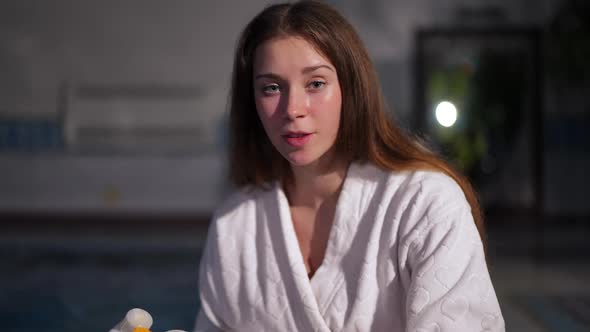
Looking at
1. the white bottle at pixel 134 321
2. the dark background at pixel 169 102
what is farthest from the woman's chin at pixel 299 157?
the dark background at pixel 169 102

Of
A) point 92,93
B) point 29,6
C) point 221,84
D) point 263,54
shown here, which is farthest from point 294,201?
point 29,6

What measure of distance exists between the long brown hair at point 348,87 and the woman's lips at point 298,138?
84 millimetres

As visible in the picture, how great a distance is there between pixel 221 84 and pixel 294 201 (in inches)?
170

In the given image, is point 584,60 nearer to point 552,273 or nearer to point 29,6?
point 552,273

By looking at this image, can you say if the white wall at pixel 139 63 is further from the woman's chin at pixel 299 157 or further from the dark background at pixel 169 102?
the woman's chin at pixel 299 157

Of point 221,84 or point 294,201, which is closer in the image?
point 294,201

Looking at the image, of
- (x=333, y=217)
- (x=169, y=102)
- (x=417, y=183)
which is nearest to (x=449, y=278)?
(x=417, y=183)

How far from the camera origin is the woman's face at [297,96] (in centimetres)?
95

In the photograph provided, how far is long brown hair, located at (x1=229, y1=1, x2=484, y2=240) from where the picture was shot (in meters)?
0.96

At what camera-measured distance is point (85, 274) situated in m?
3.41

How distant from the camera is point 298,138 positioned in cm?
97

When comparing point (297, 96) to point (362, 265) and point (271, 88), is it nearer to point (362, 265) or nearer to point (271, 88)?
point (271, 88)

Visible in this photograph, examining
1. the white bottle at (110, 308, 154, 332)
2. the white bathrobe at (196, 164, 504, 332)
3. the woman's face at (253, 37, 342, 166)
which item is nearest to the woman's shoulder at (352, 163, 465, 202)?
the white bathrobe at (196, 164, 504, 332)

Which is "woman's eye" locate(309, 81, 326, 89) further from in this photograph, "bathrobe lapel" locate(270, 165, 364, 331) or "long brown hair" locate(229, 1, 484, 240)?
"bathrobe lapel" locate(270, 165, 364, 331)
